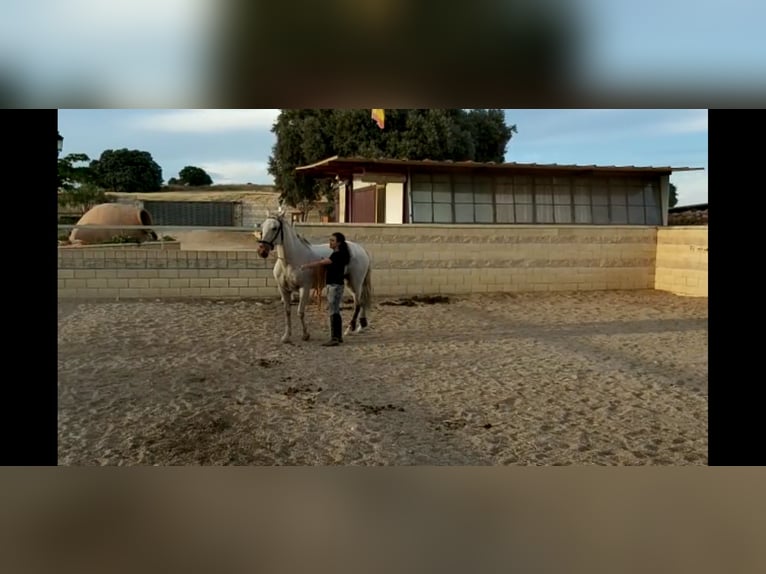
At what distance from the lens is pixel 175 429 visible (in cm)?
416

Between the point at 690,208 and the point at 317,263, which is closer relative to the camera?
the point at 317,263

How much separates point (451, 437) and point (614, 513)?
1.19m

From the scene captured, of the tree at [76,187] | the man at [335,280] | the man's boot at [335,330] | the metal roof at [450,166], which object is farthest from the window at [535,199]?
the tree at [76,187]

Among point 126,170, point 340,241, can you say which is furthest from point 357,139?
point 126,170

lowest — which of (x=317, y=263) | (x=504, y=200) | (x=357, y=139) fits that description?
(x=317, y=263)

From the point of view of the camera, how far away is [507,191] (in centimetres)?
1183

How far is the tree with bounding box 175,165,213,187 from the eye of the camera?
32375 mm

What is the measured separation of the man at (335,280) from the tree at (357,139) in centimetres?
957

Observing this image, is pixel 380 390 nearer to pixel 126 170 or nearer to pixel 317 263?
pixel 317 263

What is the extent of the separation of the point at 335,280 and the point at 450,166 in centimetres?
521

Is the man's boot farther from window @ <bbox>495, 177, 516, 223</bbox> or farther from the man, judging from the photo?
window @ <bbox>495, 177, 516, 223</bbox>

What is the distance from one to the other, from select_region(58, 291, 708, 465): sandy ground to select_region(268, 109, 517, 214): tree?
9.13m

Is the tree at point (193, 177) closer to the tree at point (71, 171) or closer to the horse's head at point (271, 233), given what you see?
the tree at point (71, 171)

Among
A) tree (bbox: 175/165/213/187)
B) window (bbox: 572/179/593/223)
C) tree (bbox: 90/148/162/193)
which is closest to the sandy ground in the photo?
window (bbox: 572/179/593/223)
